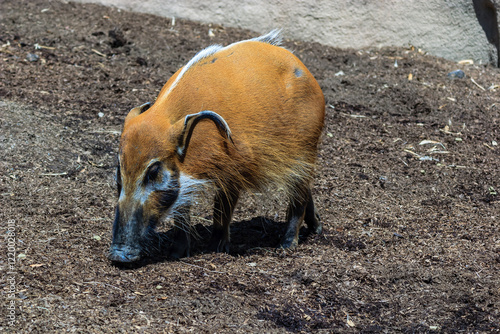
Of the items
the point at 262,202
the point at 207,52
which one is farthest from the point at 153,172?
the point at 262,202

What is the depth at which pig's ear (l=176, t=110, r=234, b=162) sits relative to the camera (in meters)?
3.22

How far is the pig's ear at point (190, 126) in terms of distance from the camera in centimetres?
322

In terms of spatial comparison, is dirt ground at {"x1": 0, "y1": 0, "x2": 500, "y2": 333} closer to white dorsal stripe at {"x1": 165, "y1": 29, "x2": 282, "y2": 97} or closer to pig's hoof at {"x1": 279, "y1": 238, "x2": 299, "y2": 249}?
pig's hoof at {"x1": 279, "y1": 238, "x2": 299, "y2": 249}

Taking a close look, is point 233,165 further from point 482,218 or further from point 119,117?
point 119,117

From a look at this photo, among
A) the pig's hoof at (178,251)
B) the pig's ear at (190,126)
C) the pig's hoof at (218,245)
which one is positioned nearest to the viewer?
the pig's ear at (190,126)

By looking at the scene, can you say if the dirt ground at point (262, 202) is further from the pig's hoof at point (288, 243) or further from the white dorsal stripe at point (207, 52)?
the white dorsal stripe at point (207, 52)

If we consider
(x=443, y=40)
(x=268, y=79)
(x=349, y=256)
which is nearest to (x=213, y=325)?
(x=349, y=256)

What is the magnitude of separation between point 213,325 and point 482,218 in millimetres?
2504

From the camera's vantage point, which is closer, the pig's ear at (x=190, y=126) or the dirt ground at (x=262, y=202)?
A: the dirt ground at (x=262, y=202)

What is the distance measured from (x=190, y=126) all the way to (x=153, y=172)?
1.10 feet

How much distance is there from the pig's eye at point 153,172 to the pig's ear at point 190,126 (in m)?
0.14

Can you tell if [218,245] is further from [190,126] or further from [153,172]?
[190,126]

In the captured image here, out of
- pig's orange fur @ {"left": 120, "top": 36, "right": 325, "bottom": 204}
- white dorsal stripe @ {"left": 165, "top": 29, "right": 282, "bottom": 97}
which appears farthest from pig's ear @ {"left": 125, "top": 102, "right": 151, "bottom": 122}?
white dorsal stripe @ {"left": 165, "top": 29, "right": 282, "bottom": 97}

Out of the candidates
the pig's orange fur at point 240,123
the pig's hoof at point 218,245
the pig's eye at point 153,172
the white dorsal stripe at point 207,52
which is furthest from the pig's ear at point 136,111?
the pig's hoof at point 218,245
